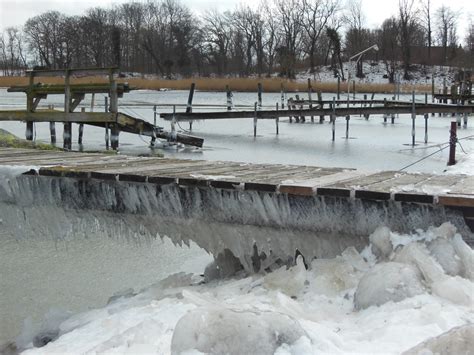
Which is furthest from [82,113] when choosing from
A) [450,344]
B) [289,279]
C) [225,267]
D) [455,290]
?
[450,344]

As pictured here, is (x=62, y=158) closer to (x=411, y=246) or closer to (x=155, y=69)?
(x=411, y=246)

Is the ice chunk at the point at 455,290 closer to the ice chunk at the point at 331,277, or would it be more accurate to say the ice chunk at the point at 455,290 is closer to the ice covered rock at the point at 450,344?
the ice covered rock at the point at 450,344

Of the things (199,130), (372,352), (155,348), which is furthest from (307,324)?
(199,130)

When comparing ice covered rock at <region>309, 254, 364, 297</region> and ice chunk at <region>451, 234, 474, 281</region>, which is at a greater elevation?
ice chunk at <region>451, 234, 474, 281</region>

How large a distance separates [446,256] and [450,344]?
895 millimetres

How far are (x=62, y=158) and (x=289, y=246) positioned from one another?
3112 mm

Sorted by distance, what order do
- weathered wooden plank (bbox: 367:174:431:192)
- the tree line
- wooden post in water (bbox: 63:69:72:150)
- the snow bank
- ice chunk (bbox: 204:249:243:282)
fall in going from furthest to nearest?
the tree line, wooden post in water (bbox: 63:69:72:150), ice chunk (bbox: 204:249:243:282), weathered wooden plank (bbox: 367:174:431:192), the snow bank

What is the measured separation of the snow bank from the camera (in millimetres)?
2684

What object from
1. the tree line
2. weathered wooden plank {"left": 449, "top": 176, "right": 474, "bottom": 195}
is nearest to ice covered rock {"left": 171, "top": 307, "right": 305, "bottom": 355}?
weathered wooden plank {"left": 449, "top": 176, "right": 474, "bottom": 195}

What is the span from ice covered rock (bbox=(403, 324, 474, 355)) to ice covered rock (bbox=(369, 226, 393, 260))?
1.01 m

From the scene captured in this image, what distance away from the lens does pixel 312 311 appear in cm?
329

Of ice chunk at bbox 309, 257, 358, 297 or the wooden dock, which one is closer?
ice chunk at bbox 309, 257, 358, 297

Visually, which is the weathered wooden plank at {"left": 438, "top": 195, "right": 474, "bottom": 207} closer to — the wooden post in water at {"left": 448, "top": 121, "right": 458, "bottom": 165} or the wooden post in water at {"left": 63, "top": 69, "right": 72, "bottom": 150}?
the wooden post in water at {"left": 448, "top": 121, "right": 458, "bottom": 165}

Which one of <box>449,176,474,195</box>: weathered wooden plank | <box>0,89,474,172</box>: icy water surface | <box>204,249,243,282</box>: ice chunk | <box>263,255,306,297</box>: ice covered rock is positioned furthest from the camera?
<box>0,89,474,172</box>: icy water surface
